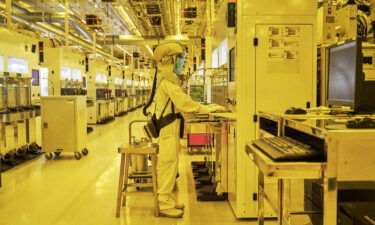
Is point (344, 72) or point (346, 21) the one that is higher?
point (346, 21)

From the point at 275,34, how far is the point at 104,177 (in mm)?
3211

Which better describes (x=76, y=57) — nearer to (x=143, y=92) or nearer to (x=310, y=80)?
(x=310, y=80)

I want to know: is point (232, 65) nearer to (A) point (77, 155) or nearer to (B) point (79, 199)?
(B) point (79, 199)

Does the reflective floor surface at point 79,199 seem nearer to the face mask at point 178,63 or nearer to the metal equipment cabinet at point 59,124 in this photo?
the metal equipment cabinet at point 59,124

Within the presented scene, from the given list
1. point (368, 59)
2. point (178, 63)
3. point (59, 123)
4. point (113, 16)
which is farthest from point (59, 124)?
point (113, 16)

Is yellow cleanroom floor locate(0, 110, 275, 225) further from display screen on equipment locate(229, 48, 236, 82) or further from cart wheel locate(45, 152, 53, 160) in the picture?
display screen on equipment locate(229, 48, 236, 82)

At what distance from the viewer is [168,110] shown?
353cm

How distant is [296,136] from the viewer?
85.7 inches

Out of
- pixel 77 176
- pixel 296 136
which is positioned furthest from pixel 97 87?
pixel 296 136

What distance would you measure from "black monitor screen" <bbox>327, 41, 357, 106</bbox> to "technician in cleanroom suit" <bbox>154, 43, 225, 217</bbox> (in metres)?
1.51

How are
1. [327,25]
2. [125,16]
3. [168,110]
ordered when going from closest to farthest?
1. [327,25]
2. [168,110]
3. [125,16]

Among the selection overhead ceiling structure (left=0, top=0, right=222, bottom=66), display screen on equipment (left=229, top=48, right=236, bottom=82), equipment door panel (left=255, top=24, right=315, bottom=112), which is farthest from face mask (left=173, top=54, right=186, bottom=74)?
overhead ceiling structure (left=0, top=0, right=222, bottom=66)

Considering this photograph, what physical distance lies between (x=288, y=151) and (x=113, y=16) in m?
10.6

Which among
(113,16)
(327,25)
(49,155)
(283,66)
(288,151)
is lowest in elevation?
(49,155)
